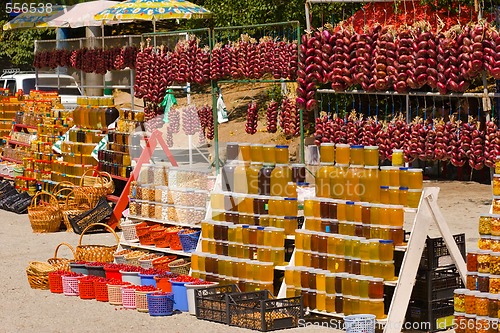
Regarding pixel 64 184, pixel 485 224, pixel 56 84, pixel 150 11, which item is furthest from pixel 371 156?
pixel 56 84

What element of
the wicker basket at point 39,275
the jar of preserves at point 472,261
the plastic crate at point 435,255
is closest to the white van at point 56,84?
the wicker basket at point 39,275

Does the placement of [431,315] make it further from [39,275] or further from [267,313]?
[39,275]

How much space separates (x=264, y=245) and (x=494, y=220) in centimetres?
283

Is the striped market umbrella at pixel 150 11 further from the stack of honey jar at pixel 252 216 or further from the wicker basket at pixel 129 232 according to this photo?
the stack of honey jar at pixel 252 216

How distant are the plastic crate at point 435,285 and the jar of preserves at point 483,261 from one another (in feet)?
3.27

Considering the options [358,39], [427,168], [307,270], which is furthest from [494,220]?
[427,168]

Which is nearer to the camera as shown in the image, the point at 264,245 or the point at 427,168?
the point at 264,245

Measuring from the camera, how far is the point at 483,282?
945cm

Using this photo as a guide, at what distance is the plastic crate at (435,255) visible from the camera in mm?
10500

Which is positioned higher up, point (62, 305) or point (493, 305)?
point (493, 305)

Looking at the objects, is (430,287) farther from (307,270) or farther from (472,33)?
(472,33)

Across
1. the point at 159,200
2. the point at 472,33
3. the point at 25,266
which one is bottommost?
the point at 25,266

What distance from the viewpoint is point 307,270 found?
11.0m

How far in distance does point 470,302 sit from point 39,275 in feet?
19.0
